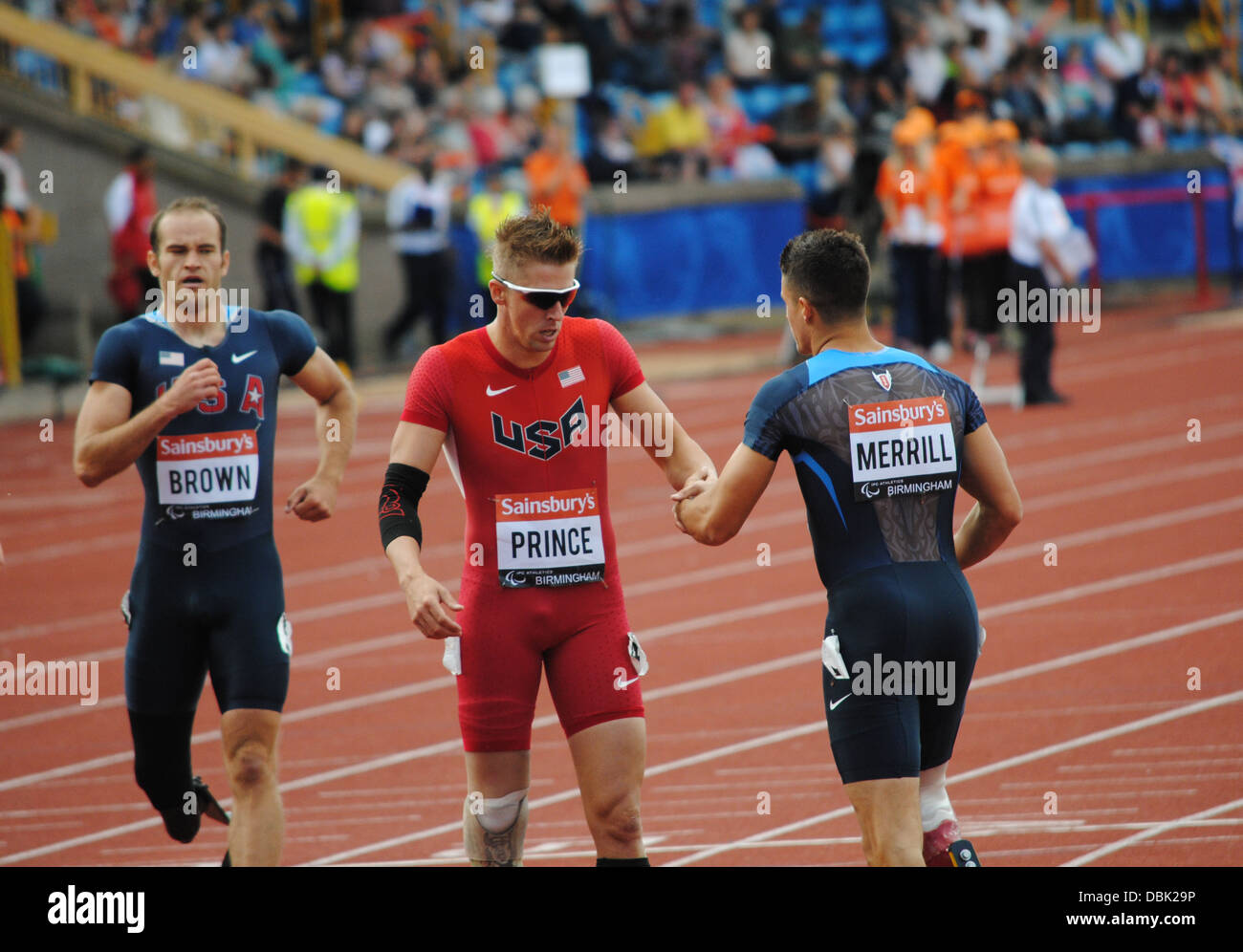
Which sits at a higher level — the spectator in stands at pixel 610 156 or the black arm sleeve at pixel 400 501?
the spectator in stands at pixel 610 156

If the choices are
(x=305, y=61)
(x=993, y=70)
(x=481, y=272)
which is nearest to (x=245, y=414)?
(x=481, y=272)

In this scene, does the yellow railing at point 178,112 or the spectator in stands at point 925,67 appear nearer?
the yellow railing at point 178,112

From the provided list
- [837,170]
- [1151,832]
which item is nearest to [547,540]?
[1151,832]

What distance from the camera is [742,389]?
19.2m

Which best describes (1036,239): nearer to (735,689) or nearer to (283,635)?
(735,689)

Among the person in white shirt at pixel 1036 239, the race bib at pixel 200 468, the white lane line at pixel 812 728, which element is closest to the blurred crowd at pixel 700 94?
the person in white shirt at pixel 1036 239

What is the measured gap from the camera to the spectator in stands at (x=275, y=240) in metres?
20.7

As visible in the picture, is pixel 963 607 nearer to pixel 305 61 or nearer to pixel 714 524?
pixel 714 524

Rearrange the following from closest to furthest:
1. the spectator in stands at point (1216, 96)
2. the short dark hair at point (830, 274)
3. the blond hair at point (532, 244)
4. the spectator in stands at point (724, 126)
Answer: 1. the short dark hair at point (830, 274)
2. the blond hair at point (532, 244)
3. the spectator in stands at point (724, 126)
4. the spectator in stands at point (1216, 96)

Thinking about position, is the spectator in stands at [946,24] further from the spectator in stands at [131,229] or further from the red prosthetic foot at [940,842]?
the red prosthetic foot at [940,842]

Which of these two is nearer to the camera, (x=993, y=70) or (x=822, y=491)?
(x=822, y=491)

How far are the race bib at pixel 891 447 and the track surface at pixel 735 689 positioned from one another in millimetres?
2010

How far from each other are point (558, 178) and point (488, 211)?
3.01ft
